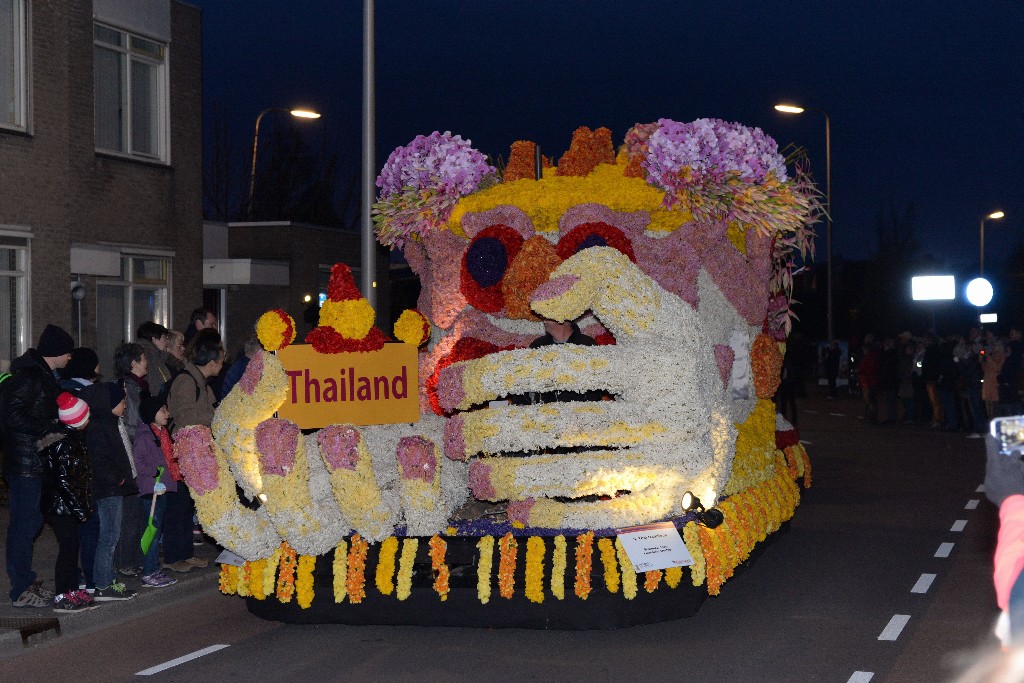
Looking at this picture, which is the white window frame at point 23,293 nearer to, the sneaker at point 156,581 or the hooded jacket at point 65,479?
the sneaker at point 156,581

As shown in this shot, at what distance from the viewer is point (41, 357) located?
973 centimetres

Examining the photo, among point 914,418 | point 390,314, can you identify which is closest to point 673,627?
point 914,418

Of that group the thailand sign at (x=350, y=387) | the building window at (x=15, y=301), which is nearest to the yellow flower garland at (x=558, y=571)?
the thailand sign at (x=350, y=387)

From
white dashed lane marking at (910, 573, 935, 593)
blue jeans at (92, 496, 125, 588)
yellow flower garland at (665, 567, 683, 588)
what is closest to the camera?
yellow flower garland at (665, 567, 683, 588)

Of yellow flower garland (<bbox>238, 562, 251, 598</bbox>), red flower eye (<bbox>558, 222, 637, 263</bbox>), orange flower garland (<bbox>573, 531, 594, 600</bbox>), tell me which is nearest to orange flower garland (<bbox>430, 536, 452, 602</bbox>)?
orange flower garland (<bbox>573, 531, 594, 600</bbox>)

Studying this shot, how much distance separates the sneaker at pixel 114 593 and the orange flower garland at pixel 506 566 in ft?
10.6

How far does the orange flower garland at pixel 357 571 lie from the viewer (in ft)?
27.2

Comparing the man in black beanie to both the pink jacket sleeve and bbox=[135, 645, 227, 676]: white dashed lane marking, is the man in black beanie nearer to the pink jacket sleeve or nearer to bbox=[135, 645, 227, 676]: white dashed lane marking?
bbox=[135, 645, 227, 676]: white dashed lane marking

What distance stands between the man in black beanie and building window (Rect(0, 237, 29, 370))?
28.5ft

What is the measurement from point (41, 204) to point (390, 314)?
2105 cm

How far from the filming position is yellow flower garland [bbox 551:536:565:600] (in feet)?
26.6

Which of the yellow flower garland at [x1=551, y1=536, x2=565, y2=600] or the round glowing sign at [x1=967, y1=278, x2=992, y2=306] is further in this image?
the round glowing sign at [x1=967, y1=278, x2=992, y2=306]

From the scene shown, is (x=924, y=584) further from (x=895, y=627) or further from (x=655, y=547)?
(x=655, y=547)

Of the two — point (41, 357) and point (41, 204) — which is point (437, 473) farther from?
point (41, 204)
